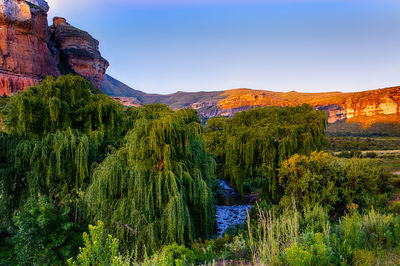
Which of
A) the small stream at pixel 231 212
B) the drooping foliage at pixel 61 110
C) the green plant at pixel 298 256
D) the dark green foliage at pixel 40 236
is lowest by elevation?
the small stream at pixel 231 212

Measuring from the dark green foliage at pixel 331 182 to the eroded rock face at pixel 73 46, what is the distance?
211ft

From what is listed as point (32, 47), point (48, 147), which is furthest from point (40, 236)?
point (32, 47)

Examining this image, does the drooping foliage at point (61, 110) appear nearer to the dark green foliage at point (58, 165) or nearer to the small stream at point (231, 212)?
the dark green foliage at point (58, 165)

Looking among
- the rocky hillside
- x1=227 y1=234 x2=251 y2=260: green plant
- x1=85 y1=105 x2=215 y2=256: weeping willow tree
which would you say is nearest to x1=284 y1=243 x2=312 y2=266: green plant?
x1=227 y1=234 x2=251 y2=260: green plant

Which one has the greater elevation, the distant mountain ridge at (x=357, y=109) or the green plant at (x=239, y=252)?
the distant mountain ridge at (x=357, y=109)

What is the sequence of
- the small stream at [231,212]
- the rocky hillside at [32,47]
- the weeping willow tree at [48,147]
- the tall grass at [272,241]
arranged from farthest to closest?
the rocky hillside at [32,47] → the small stream at [231,212] → the weeping willow tree at [48,147] → the tall grass at [272,241]

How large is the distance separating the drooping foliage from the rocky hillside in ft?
116

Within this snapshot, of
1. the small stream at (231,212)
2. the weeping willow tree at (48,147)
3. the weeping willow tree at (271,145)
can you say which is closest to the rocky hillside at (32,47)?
the weeping willow tree at (48,147)

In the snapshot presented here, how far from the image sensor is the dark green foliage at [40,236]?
5.64 metres

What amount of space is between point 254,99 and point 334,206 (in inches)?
5091

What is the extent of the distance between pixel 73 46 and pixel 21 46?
1592cm

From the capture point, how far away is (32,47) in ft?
139

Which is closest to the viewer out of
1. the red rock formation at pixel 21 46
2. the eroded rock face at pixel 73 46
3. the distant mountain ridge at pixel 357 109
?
the red rock formation at pixel 21 46

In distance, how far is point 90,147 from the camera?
7781mm
